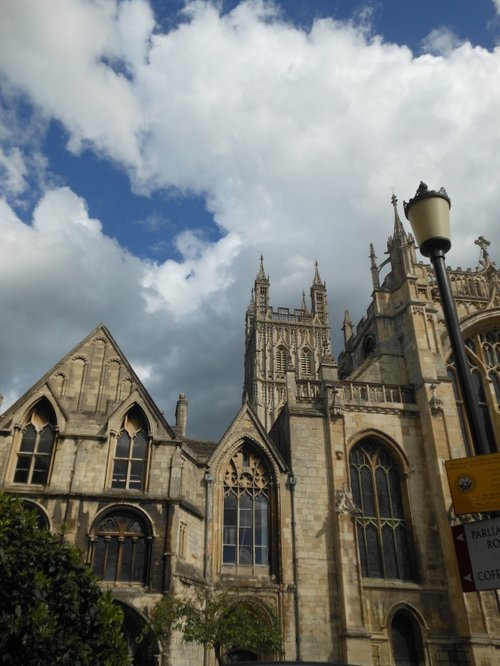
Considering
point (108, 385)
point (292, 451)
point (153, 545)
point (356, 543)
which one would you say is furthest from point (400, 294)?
point (153, 545)

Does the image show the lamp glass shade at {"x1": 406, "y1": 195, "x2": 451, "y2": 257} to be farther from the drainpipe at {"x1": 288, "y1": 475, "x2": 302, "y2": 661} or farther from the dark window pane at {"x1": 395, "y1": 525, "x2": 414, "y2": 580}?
the dark window pane at {"x1": 395, "y1": 525, "x2": 414, "y2": 580}

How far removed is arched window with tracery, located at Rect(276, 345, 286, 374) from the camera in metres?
74.7

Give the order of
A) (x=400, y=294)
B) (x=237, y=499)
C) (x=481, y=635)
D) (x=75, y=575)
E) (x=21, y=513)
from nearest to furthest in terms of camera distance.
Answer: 1. (x=75, y=575)
2. (x=21, y=513)
3. (x=481, y=635)
4. (x=237, y=499)
5. (x=400, y=294)

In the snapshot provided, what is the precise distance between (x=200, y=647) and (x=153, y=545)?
3583 mm

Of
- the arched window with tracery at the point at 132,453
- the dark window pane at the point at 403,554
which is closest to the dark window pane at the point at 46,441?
the arched window with tracery at the point at 132,453

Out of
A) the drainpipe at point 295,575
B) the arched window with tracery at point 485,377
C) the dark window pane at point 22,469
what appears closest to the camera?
the drainpipe at point 295,575

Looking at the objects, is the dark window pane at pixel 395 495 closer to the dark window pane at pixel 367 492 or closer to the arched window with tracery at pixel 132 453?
the dark window pane at pixel 367 492

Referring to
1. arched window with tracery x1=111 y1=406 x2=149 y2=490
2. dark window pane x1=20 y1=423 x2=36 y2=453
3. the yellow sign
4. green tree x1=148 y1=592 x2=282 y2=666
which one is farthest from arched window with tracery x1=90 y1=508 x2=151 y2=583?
the yellow sign

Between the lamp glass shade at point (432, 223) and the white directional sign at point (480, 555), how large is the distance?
120 inches

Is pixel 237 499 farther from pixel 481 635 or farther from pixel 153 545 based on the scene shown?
pixel 481 635

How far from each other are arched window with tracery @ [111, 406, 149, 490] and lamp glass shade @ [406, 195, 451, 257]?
52.9ft

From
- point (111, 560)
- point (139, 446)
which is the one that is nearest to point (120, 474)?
point (139, 446)

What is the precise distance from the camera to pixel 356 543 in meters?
20.9

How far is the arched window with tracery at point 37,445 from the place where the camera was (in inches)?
782
